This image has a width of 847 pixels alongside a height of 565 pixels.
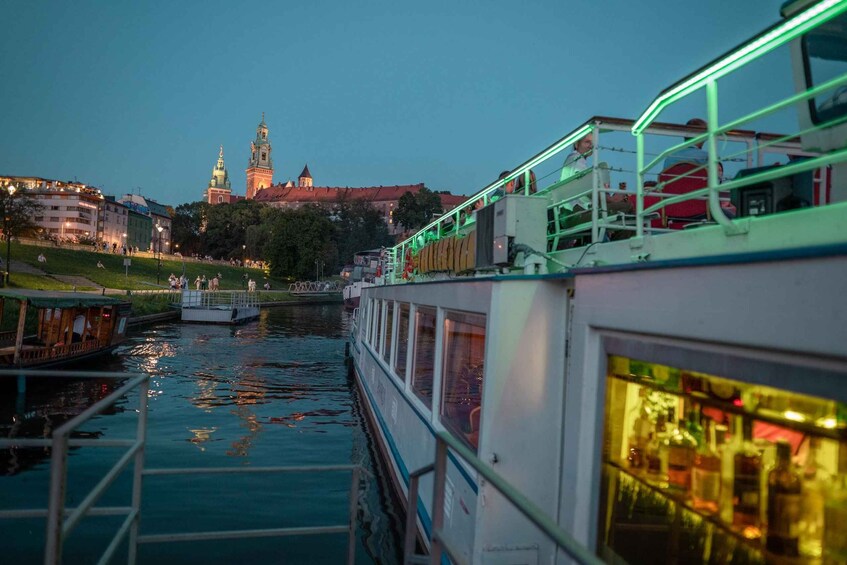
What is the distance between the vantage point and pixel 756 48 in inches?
102

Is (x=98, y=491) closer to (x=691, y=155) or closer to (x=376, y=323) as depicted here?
(x=691, y=155)

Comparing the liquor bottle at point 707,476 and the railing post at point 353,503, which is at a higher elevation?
the liquor bottle at point 707,476

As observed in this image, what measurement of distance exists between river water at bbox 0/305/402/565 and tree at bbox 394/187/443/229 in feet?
307

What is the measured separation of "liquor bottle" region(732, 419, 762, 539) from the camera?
9.25 ft

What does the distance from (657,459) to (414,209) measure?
113213 millimetres

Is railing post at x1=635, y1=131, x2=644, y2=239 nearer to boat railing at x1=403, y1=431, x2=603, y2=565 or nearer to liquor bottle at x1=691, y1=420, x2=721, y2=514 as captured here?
liquor bottle at x1=691, y1=420, x2=721, y2=514

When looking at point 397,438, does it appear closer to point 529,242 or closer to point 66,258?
point 529,242

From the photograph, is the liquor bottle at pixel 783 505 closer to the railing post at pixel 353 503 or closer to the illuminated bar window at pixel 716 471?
the illuminated bar window at pixel 716 471

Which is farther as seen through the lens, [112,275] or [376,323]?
[112,275]

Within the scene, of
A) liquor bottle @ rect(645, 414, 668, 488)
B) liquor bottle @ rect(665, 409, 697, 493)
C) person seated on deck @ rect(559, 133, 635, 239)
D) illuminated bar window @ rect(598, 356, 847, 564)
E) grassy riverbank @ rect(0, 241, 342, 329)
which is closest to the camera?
illuminated bar window @ rect(598, 356, 847, 564)

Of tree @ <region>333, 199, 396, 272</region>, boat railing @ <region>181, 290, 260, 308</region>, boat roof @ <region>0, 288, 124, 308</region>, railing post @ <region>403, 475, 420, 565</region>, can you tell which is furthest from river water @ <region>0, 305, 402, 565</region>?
tree @ <region>333, 199, 396, 272</region>

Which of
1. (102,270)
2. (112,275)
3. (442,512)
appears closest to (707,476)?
(442,512)

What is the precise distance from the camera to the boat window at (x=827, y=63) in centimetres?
333

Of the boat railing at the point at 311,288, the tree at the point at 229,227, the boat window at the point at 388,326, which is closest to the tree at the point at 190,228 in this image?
the tree at the point at 229,227
